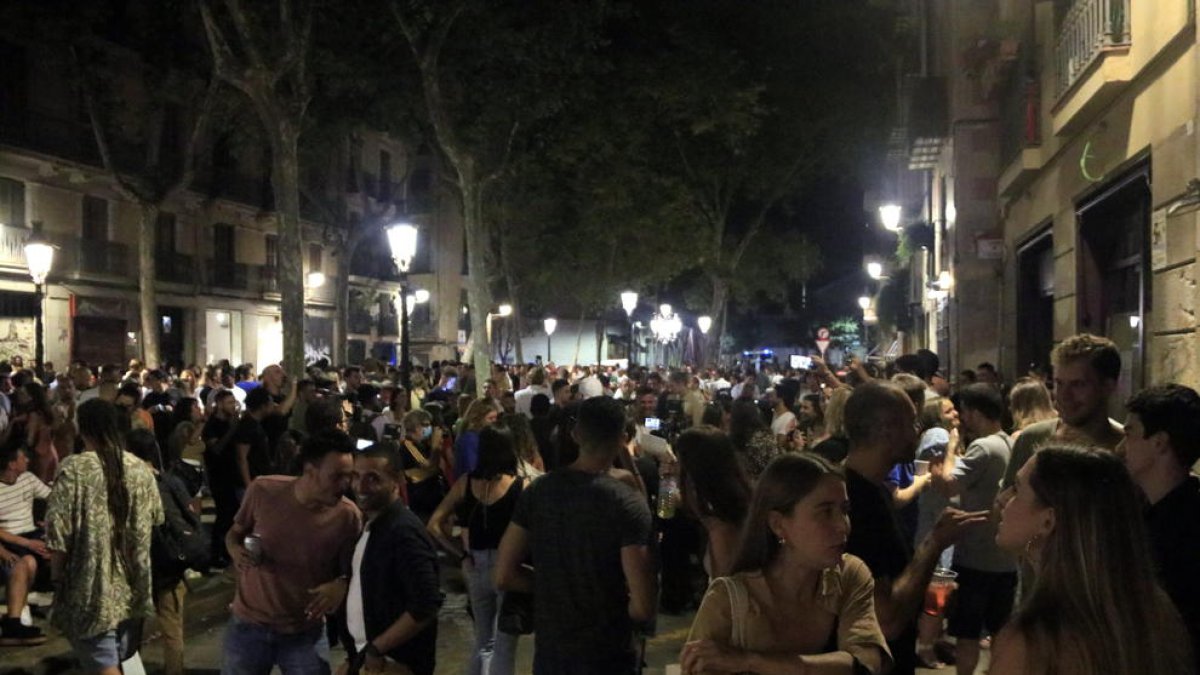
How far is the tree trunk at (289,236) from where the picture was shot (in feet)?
62.5

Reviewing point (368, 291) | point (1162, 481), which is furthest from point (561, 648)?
point (368, 291)

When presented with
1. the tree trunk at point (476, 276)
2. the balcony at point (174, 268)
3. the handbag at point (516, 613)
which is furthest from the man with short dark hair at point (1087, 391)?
the balcony at point (174, 268)

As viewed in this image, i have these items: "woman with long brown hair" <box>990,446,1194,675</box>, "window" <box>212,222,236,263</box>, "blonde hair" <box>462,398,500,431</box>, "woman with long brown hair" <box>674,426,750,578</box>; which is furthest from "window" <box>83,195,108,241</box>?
"woman with long brown hair" <box>990,446,1194,675</box>

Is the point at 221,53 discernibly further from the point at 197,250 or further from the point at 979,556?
the point at 197,250

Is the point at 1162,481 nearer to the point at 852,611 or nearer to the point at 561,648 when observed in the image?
the point at 852,611

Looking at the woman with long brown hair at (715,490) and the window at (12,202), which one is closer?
the woman with long brown hair at (715,490)

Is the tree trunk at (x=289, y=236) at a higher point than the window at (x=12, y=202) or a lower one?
lower

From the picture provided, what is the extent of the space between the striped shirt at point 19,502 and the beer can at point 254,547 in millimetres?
4262

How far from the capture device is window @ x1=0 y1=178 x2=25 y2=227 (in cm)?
2817

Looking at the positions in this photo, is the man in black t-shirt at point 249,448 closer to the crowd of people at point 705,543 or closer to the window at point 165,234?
the crowd of people at point 705,543

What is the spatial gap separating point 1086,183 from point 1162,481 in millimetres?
7940

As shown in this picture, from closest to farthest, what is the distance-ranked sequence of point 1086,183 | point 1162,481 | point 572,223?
point 1162,481 → point 1086,183 → point 572,223

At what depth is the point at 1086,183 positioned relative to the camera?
1052 cm

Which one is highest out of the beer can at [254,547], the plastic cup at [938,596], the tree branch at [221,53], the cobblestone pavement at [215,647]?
the tree branch at [221,53]
